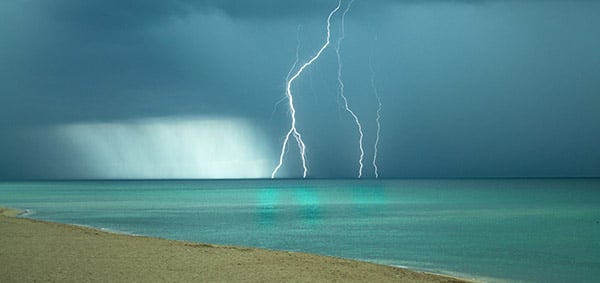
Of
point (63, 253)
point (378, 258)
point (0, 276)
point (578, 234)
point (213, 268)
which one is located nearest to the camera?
point (0, 276)

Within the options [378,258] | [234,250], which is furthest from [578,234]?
[234,250]

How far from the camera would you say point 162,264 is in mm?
12586

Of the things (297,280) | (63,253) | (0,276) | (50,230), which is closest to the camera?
(0,276)

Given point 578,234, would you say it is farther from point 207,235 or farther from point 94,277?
point 94,277

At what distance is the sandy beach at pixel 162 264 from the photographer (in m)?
11.1

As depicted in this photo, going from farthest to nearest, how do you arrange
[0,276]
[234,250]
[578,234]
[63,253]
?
1. [578,234]
2. [234,250]
3. [63,253]
4. [0,276]

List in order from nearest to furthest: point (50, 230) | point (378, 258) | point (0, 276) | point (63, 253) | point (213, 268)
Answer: point (0, 276)
point (213, 268)
point (63, 253)
point (378, 258)
point (50, 230)

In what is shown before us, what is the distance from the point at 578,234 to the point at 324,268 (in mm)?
15220

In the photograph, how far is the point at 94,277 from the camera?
1079 cm

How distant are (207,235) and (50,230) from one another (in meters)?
5.23

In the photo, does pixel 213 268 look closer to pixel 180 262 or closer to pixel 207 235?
pixel 180 262

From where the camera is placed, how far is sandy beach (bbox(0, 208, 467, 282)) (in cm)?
1108

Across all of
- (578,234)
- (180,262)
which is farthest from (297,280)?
(578,234)

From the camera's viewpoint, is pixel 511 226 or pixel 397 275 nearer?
pixel 397 275
